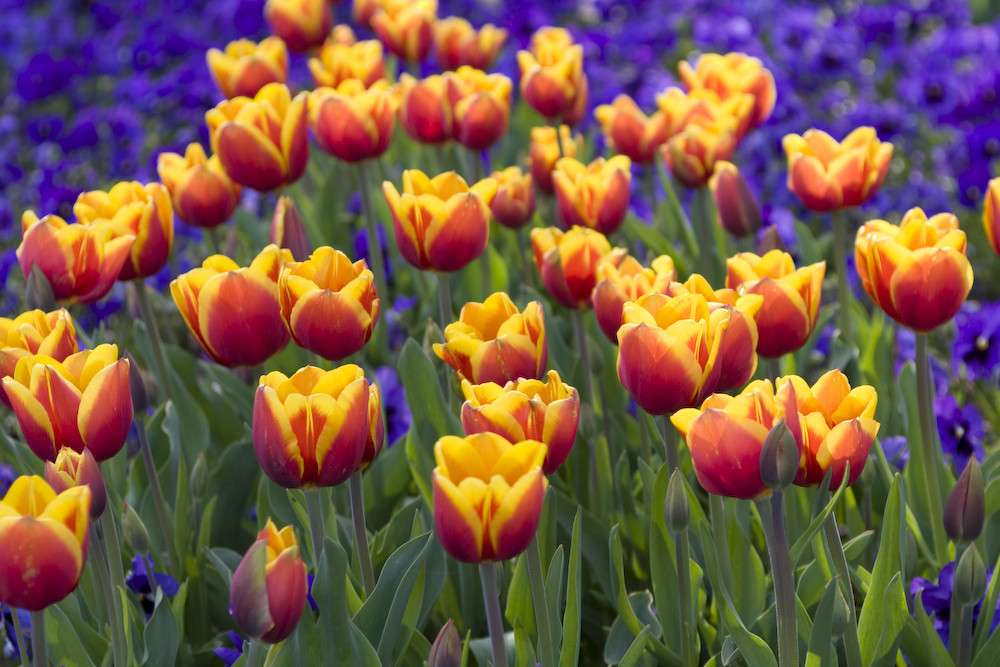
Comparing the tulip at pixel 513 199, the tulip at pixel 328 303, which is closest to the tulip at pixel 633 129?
the tulip at pixel 513 199

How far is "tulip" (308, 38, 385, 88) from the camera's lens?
2807mm

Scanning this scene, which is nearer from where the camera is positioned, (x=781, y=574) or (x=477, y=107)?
(x=781, y=574)

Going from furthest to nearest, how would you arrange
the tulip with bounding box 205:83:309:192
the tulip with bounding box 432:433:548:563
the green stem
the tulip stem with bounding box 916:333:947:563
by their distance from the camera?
the tulip with bounding box 205:83:309:192, the tulip stem with bounding box 916:333:947:563, the green stem, the tulip with bounding box 432:433:548:563

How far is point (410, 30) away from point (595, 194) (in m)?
1.36

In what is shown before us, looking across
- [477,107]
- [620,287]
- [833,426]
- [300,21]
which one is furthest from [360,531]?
[300,21]

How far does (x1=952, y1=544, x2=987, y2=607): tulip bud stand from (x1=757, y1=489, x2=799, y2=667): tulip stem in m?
0.28

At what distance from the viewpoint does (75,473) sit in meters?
1.26

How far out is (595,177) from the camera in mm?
2086

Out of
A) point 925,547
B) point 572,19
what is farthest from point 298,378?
point 572,19

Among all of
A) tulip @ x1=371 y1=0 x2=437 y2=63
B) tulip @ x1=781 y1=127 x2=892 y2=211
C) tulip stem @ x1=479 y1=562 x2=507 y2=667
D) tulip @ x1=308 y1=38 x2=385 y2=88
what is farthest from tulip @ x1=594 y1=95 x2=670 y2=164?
tulip stem @ x1=479 y1=562 x2=507 y2=667

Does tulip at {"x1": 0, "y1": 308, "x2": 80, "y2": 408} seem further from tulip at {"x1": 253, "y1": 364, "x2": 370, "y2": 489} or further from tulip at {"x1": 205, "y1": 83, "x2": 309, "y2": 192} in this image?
tulip at {"x1": 205, "y1": 83, "x2": 309, "y2": 192}

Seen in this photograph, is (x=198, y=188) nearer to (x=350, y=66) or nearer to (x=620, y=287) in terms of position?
(x=350, y=66)

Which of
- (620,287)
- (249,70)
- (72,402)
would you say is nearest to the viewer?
(72,402)

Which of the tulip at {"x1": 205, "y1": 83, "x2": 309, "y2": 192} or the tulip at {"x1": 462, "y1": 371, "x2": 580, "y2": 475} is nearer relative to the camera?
the tulip at {"x1": 462, "y1": 371, "x2": 580, "y2": 475}
